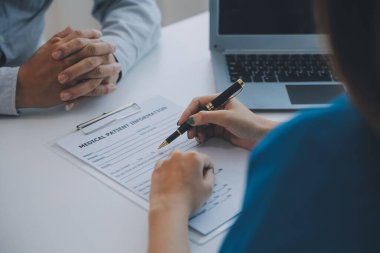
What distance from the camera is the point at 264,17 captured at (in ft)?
3.62

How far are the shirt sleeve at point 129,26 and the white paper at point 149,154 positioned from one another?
0.17 metres

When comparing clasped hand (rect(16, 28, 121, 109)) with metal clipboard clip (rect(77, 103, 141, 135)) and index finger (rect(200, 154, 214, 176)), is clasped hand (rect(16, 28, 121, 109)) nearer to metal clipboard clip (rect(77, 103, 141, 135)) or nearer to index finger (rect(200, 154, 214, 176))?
metal clipboard clip (rect(77, 103, 141, 135))

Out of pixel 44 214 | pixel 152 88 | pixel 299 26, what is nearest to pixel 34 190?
pixel 44 214

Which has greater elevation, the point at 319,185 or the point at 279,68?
the point at 319,185

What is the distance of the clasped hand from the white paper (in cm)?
10

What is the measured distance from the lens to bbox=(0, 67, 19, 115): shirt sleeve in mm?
975

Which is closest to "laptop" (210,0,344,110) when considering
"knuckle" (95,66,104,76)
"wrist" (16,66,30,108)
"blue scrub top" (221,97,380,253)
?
"knuckle" (95,66,104,76)

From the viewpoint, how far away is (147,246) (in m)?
0.68

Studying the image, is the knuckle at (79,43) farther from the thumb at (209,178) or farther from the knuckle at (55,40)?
the thumb at (209,178)

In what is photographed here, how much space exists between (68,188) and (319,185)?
0.45 m

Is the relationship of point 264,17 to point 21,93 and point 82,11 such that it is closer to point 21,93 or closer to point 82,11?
point 21,93

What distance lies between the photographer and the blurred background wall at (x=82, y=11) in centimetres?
208

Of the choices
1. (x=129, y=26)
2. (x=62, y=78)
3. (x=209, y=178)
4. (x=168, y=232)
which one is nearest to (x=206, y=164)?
(x=209, y=178)

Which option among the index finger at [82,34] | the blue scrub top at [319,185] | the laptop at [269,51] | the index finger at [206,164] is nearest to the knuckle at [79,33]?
the index finger at [82,34]
